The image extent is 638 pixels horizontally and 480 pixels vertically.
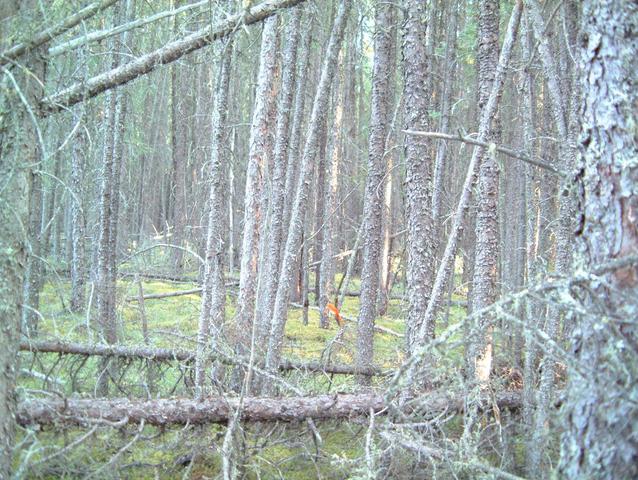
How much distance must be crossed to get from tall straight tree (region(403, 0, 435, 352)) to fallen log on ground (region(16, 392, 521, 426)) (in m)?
0.88

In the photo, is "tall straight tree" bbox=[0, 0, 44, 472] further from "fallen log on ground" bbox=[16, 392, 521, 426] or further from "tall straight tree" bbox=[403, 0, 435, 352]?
"tall straight tree" bbox=[403, 0, 435, 352]

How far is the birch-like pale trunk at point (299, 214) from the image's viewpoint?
765 cm

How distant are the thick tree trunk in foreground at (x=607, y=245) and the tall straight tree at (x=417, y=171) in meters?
3.23

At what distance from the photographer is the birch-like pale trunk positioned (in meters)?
7.65

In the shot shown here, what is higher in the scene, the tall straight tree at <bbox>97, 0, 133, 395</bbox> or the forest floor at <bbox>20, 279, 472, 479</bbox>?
the tall straight tree at <bbox>97, 0, 133, 395</bbox>

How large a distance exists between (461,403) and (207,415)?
7.18ft

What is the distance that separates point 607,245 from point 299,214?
6.36m

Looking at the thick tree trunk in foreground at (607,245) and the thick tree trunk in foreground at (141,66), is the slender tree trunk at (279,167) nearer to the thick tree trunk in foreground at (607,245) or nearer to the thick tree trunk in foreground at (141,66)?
the thick tree trunk in foreground at (141,66)

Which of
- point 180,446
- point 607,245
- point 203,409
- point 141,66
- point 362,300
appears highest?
point 141,66

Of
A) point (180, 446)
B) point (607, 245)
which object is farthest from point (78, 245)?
point (607, 245)

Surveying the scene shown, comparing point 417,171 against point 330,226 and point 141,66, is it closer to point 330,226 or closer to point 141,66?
point 141,66

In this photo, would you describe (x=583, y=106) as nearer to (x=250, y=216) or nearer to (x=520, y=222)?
(x=250, y=216)

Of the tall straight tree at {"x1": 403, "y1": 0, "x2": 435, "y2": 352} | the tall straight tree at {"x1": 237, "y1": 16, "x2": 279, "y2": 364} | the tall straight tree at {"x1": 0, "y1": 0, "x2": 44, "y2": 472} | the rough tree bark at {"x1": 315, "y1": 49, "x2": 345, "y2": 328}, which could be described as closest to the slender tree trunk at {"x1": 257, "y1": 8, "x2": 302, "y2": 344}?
the tall straight tree at {"x1": 237, "y1": 16, "x2": 279, "y2": 364}

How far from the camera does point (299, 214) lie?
876cm
